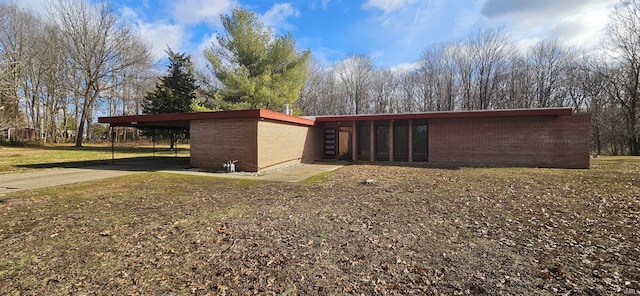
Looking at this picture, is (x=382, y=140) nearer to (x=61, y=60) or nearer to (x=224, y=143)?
(x=224, y=143)

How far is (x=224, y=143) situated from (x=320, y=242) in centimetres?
874

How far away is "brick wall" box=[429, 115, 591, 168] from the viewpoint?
12.6 metres

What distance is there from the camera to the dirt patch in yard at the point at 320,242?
9.56 ft

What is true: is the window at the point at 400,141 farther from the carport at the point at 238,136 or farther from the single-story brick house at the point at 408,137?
the carport at the point at 238,136

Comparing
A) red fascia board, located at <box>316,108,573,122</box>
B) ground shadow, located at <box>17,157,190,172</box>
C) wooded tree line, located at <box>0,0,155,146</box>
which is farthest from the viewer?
wooded tree line, located at <box>0,0,155,146</box>

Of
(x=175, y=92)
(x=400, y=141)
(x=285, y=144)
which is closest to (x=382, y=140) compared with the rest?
(x=400, y=141)

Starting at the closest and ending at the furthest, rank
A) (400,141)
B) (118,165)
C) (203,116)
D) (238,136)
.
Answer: (238,136)
(203,116)
(118,165)
(400,141)

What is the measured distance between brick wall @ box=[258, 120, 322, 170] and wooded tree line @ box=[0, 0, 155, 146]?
2056 centimetres

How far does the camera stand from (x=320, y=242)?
159 inches

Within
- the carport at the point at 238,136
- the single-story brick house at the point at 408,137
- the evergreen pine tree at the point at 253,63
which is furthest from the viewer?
the evergreen pine tree at the point at 253,63

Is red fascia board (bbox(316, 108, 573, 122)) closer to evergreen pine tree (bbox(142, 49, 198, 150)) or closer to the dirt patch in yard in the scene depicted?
the dirt patch in yard

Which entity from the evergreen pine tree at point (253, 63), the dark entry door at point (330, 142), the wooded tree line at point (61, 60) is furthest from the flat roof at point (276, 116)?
the wooded tree line at point (61, 60)

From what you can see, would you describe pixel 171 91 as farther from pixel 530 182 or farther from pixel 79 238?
pixel 530 182

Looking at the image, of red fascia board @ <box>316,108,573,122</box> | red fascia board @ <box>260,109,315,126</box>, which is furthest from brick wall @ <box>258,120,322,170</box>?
red fascia board @ <box>316,108,573,122</box>
